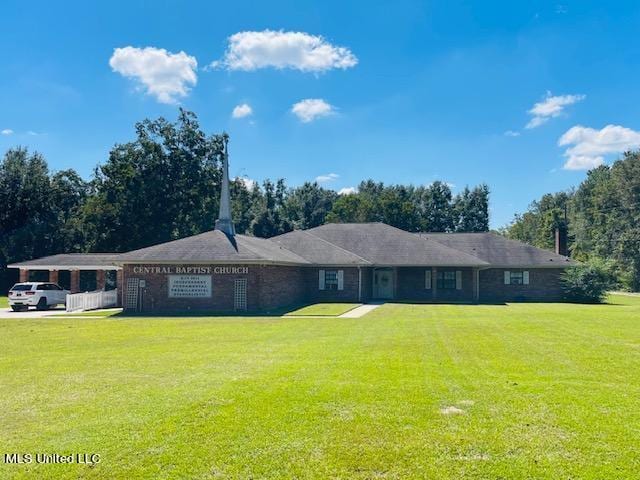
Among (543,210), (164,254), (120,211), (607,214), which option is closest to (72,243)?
(120,211)

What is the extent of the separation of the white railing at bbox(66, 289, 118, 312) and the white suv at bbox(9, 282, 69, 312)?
191 cm

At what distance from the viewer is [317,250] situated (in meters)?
34.3

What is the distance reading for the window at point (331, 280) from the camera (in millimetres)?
32938

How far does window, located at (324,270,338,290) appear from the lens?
32.9 metres

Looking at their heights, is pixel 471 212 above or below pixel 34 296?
above

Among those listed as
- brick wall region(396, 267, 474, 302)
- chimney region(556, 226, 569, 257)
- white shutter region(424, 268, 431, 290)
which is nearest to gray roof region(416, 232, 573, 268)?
brick wall region(396, 267, 474, 302)

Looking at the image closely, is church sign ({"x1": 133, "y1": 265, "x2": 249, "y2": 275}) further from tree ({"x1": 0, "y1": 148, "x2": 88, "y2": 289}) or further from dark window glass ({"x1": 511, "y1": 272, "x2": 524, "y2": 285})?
tree ({"x1": 0, "y1": 148, "x2": 88, "y2": 289})

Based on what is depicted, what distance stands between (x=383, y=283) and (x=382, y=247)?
7.55ft

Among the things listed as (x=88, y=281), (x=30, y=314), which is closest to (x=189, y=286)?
(x=30, y=314)

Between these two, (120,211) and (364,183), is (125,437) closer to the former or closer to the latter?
(120,211)

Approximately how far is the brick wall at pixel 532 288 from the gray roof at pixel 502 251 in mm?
568

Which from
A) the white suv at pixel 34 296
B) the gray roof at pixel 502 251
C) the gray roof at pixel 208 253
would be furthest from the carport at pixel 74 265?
the gray roof at pixel 502 251

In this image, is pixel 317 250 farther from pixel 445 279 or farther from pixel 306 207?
pixel 306 207

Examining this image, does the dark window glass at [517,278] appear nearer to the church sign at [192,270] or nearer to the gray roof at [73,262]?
the church sign at [192,270]
